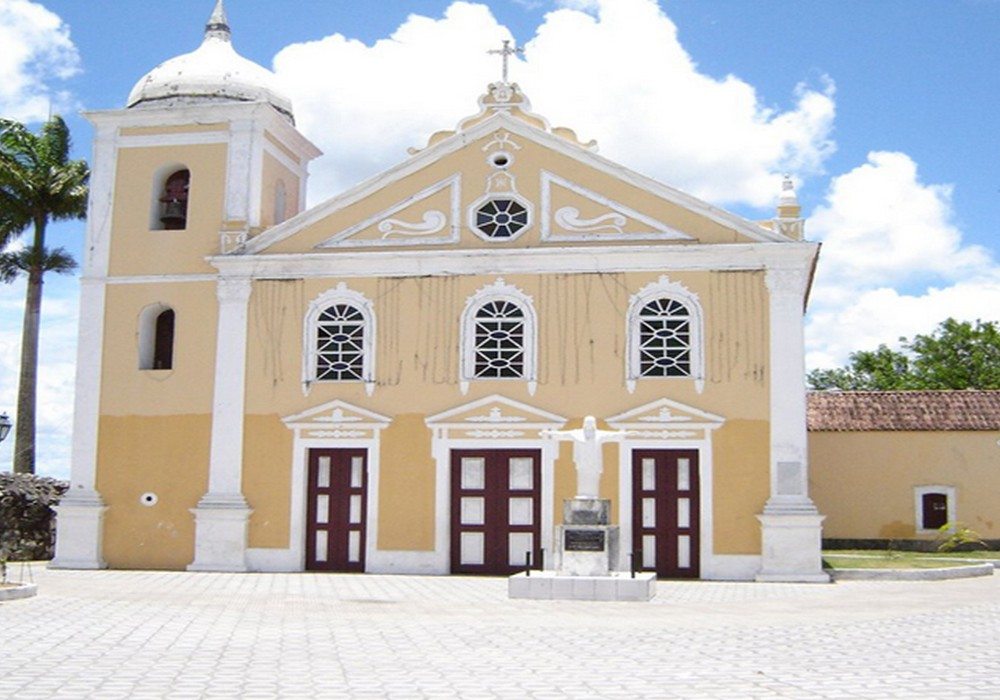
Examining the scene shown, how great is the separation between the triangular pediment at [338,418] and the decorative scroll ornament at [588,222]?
4.85m

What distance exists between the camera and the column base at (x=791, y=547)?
68.8ft

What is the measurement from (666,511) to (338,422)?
617 centimetres

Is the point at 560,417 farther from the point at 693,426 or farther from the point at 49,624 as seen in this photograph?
the point at 49,624

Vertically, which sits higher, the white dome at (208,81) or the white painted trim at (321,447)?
the white dome at (208,81)

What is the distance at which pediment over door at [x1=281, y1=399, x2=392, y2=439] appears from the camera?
2275 centimetres

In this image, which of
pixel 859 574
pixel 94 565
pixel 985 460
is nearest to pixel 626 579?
pixel 859 574

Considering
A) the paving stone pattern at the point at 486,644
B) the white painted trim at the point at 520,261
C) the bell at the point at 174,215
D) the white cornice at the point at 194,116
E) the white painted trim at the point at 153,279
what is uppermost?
the white cornice at the point at 194,116

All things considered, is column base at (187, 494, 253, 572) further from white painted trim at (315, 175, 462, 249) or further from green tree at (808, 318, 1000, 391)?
green tree at (808, 318, 1000, 391)

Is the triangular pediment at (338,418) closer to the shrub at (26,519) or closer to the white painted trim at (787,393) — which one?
the shrub at (26,519)

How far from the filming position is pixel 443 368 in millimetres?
22719

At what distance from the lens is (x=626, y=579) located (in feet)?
57.5

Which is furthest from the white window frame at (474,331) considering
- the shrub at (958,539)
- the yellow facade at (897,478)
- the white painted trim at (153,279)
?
the shrub at (958,539)

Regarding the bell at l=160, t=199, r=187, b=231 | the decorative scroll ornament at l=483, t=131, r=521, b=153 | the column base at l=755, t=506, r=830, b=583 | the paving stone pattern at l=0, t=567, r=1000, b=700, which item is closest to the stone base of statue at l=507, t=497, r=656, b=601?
the paving stone pattern at l=0, t=567, r=1000, b=700

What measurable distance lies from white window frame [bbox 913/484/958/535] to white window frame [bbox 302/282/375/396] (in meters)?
13.6
